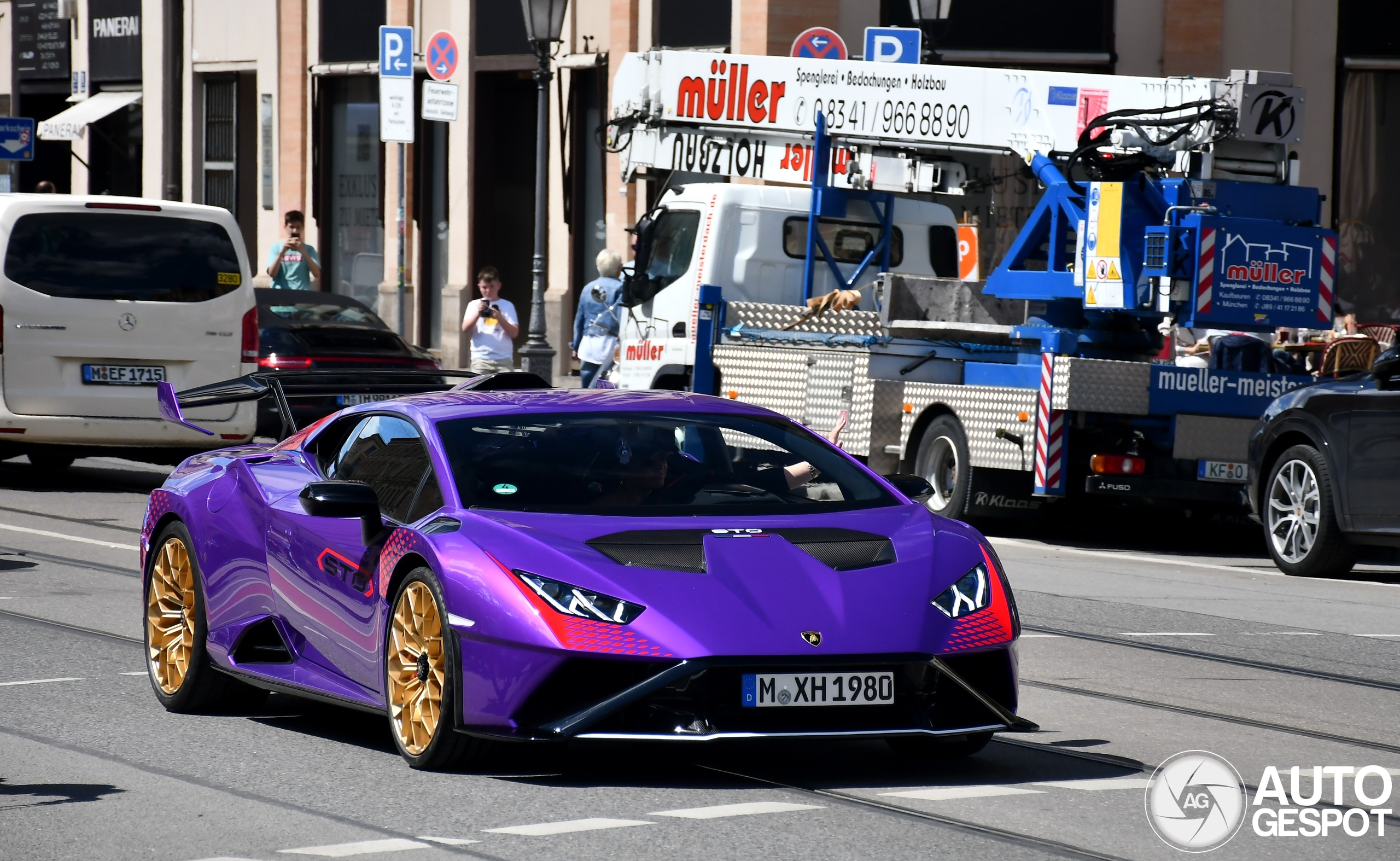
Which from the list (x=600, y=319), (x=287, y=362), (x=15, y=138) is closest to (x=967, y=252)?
(x=600, y=319)

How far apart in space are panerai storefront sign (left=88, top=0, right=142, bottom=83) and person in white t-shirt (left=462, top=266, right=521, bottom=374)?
21.2m

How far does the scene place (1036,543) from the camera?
15469 mm

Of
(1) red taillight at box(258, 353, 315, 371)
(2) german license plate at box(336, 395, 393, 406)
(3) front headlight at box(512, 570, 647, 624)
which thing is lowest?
(1) red taillight at box(258, 353, 315, 371)

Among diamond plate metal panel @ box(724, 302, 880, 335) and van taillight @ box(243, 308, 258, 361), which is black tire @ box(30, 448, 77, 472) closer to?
van taillight @ box(243, 308, 258, 361)

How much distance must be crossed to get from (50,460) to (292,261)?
4611 mm

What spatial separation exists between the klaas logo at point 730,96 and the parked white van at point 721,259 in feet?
3.01

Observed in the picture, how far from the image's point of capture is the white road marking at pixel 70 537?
44.1 ft

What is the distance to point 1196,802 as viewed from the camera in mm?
6320

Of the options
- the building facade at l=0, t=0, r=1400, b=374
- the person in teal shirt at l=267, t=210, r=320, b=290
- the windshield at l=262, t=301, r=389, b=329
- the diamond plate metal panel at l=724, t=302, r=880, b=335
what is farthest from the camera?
the building facade at l=0, t=0, r=1400, b=374

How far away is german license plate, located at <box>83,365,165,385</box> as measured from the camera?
1636cm

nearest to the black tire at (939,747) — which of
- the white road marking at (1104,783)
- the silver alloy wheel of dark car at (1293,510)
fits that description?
the white road marking at (1104,783)

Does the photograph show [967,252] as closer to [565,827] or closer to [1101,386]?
[1101,386]

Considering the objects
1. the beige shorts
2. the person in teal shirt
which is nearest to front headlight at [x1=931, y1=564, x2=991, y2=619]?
the beige shorts

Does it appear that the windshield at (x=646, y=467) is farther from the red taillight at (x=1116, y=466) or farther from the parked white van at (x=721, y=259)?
the parked white van at (x=721, y=259)
